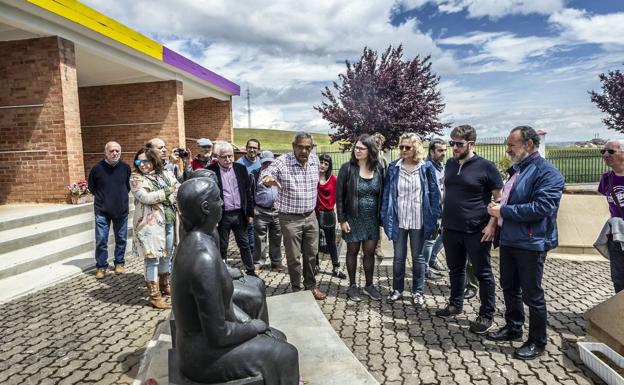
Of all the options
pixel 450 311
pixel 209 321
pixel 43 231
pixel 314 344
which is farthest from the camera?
pixel 43 231

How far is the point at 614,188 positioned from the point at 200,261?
147 inches

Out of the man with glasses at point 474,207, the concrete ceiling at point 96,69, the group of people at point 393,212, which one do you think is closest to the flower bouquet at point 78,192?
the group of people at point 393,212

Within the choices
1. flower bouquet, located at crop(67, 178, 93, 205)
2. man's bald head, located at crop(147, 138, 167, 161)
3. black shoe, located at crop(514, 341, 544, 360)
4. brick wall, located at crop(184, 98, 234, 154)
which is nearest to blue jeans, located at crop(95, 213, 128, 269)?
man's bald head, located at crop(147, 138, 167, 161)

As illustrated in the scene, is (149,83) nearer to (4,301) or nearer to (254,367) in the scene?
(4,301)

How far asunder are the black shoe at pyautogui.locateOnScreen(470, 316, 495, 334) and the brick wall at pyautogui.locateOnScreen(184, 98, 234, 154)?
13933 mm

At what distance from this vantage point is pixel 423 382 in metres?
3.06

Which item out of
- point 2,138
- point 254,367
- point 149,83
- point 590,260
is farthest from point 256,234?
point 149,83

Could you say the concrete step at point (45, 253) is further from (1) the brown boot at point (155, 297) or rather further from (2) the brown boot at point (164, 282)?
(1) the brown boot at point (155, 297)

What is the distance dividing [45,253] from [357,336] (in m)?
5.03

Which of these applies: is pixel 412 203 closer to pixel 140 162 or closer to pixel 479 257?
pixel 479 257

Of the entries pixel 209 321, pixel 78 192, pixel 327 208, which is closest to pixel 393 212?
pixel 327 208

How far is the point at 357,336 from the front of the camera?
388 cm

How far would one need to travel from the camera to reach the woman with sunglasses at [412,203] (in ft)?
14.4

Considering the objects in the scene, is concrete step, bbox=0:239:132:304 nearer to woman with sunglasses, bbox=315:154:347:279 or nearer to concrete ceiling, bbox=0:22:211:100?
woman with sunglasses, bbox=315:154:347:279
